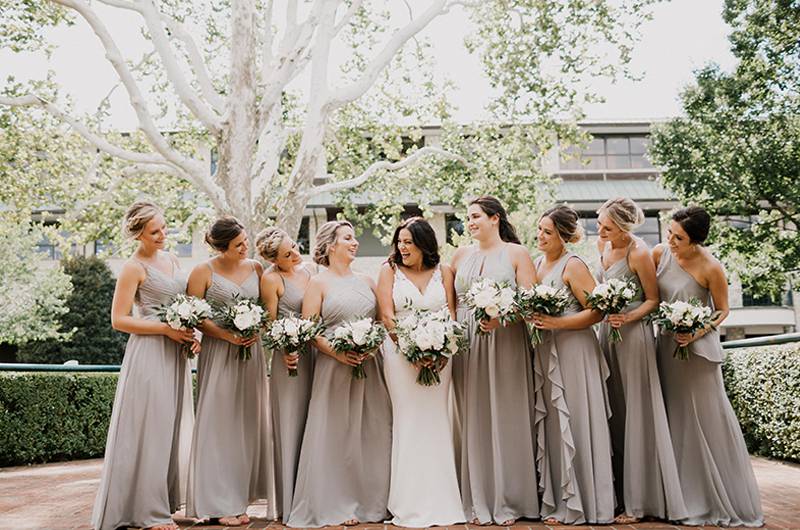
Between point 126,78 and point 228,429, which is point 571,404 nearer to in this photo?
point 228,429

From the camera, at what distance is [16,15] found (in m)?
13.1

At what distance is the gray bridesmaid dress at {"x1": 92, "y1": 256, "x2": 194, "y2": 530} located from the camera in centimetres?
577

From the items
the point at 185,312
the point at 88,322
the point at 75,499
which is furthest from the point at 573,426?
the point at 88,322

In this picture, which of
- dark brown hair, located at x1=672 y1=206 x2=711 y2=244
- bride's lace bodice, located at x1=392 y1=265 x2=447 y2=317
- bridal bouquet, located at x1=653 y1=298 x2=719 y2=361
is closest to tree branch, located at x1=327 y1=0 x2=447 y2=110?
bride's lace bodice, located at x1=392 y1=265 x2=447 y2=317

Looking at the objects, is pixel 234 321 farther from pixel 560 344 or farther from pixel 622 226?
pixel 622 226

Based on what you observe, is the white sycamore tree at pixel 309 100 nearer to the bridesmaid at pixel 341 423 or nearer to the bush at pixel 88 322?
the bridesmaid at pixel 341 423

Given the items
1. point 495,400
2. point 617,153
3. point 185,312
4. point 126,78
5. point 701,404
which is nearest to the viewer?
point 185,312

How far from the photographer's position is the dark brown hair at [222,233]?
6.22 meters

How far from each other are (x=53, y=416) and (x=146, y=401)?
663cm

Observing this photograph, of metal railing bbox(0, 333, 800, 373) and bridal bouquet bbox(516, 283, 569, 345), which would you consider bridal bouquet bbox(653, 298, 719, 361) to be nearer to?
bridal bouquet bbox(516, 283, 569, 345)

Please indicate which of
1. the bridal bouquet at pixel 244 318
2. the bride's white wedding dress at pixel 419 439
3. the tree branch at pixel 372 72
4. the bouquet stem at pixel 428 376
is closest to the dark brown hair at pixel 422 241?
the bride's white wedding dress at pixel 419 439

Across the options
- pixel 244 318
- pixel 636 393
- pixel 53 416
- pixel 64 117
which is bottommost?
pixel 53 416

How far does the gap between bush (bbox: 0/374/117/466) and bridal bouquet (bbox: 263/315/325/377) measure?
7052mm

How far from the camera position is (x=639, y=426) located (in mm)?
6012
